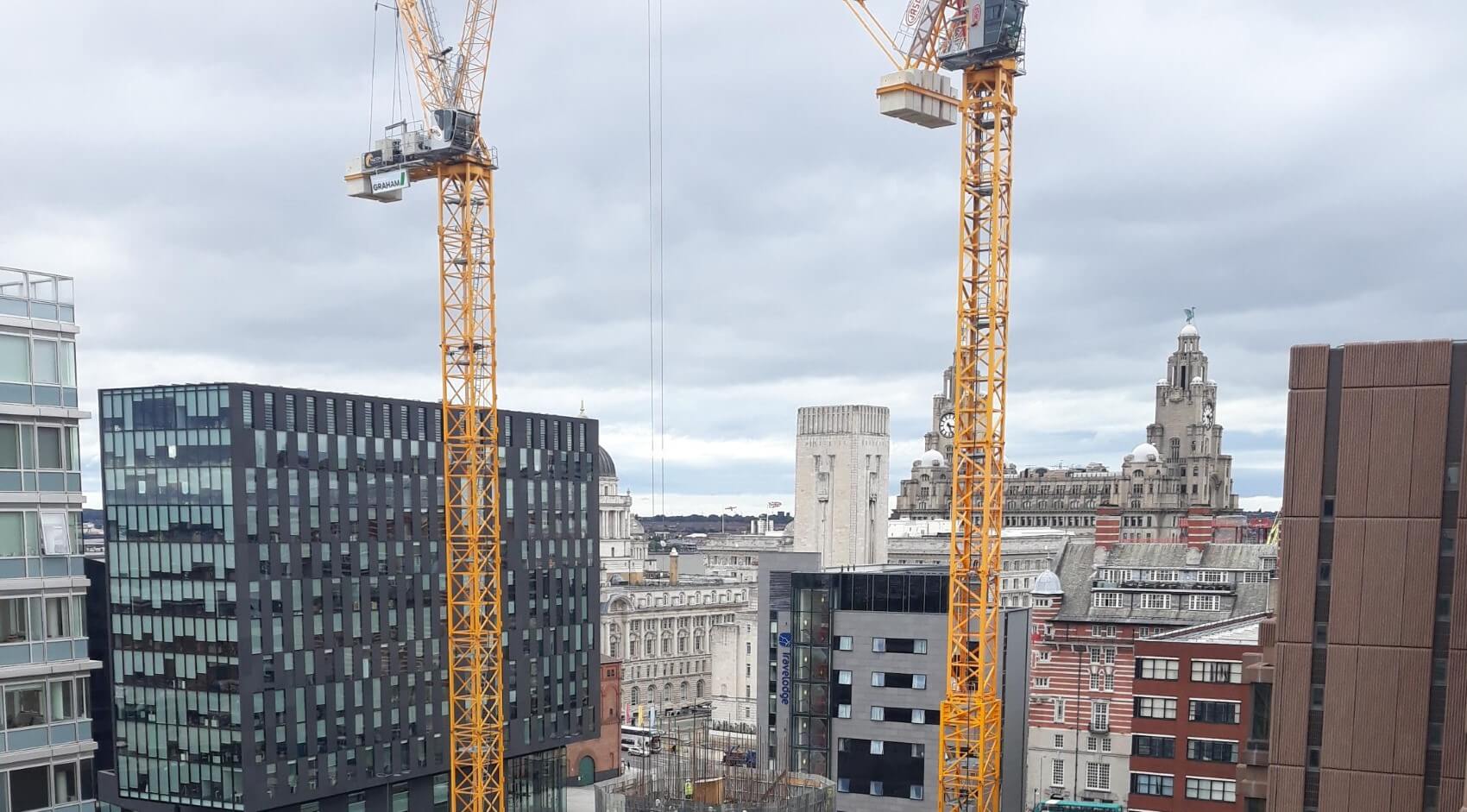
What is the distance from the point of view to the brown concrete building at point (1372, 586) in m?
43.5

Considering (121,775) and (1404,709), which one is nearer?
(1404,709)

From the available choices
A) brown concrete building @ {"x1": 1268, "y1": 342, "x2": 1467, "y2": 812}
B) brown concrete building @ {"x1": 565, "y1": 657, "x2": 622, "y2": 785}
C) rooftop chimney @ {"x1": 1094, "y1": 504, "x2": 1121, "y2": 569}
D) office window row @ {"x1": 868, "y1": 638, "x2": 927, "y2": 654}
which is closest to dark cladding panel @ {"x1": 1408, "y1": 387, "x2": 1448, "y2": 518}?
brown concrete building @ {"x1": 1268, "y1": 342, "x2": 1467, "y2": 812}

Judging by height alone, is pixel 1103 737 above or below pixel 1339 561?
below

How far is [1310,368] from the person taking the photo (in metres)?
46.1

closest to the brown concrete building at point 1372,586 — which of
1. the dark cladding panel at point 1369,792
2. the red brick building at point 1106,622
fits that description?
the dark cladding panel at point 1369,792

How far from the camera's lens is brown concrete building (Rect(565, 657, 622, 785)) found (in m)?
143

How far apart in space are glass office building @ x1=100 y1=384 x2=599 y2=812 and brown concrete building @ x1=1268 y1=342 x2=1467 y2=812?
71.9 metres

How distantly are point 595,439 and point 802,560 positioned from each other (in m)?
31.2

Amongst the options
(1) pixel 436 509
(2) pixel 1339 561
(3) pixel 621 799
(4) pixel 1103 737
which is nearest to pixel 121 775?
(1) pixel 436 509

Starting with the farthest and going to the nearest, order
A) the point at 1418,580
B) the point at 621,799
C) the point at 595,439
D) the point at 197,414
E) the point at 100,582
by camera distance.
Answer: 1. the point at 595,439
2. the point at 100,582
3. the point at 197,414
4. the point at 621,799
5. the point at 1418,580

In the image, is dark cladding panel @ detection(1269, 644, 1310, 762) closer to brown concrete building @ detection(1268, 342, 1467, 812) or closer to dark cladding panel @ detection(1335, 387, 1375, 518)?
brown concrete building @ detection(1268, 342, 1467, 812)

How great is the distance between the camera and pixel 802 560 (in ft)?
350

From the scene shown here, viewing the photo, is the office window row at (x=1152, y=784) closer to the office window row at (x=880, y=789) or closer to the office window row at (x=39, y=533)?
the office window row at (x=880, y=789)

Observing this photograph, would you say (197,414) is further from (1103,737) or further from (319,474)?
(1103,737)
